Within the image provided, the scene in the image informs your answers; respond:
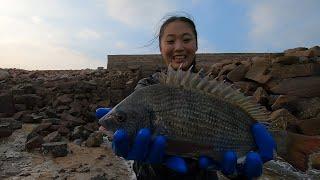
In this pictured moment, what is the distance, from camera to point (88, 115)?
1109cm

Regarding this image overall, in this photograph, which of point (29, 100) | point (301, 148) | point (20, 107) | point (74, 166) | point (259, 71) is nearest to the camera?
point (301, 148)

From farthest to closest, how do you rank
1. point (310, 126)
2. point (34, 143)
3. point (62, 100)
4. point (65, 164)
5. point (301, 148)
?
point (62, 100)
point (310, 126)
point (34, 143)
point (65, 164)
point (301, 148)

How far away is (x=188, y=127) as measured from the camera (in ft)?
9.54

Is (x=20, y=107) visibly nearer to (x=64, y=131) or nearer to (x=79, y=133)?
(x=64, y=131)

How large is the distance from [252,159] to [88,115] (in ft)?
27.3

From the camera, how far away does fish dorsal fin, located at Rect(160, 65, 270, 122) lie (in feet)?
10.1

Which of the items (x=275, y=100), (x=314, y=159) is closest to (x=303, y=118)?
(x=275, y=100)

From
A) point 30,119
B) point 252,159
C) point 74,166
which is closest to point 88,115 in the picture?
point 30,119

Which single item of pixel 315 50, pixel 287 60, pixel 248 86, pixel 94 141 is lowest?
pixel 94 141

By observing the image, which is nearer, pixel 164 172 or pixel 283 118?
pixel 164 172

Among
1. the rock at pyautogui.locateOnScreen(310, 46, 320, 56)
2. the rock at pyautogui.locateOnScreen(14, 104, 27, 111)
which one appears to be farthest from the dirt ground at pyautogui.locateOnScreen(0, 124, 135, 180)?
the rock at pyautogui.locateOnScreen(310, 46, 320, 56)

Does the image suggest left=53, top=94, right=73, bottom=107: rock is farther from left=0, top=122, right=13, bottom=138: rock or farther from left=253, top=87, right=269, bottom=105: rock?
left=253, top=87, right=269, bottom=105: rock

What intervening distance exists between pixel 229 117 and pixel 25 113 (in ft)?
29.4

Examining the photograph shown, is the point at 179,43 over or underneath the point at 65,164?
over
